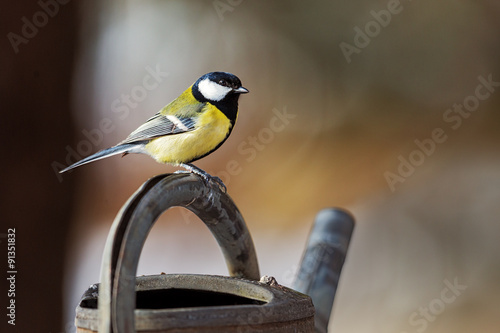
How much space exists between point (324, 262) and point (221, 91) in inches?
17.6

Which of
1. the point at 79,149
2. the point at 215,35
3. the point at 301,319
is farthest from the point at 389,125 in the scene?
the point at 301,319

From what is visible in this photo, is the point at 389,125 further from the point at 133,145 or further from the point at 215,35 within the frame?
the point at 133,145
